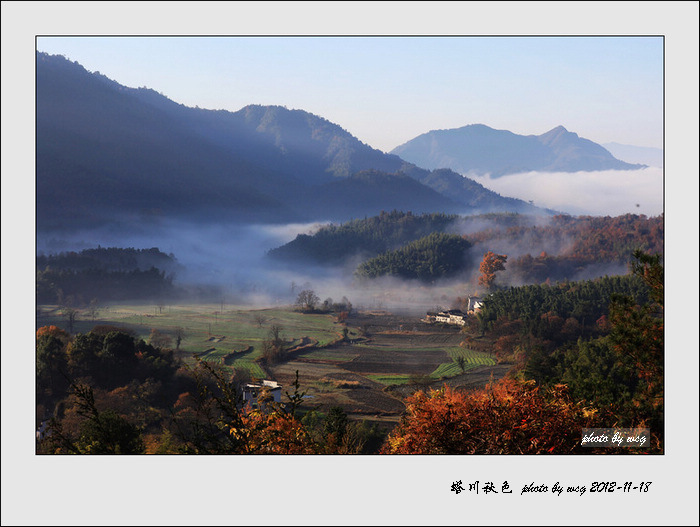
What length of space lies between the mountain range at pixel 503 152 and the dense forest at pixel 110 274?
594 centimetres

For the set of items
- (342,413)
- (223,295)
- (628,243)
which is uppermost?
(628,243)

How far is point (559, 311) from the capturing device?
1314cm

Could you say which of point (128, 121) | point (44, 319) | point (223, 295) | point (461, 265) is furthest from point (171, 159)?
point (461, 265)

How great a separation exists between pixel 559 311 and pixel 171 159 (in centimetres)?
956

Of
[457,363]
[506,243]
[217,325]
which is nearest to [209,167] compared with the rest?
[217,325]

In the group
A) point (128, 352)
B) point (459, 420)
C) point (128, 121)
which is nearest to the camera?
point (459, 420)

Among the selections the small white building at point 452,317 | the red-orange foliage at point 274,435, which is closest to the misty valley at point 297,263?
the small white building at point 452,317

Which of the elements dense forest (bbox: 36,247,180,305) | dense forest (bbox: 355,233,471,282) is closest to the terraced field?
dense forest (bbox: 36,247,180,305)

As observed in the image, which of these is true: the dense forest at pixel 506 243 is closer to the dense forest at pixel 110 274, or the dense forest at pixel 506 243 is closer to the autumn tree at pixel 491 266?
the autumn tree at pixel 491 266

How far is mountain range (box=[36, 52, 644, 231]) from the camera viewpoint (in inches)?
518

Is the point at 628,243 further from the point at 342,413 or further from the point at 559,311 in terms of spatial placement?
the point at 342,413

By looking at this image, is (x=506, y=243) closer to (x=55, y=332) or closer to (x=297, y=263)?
(x=297, y=263)

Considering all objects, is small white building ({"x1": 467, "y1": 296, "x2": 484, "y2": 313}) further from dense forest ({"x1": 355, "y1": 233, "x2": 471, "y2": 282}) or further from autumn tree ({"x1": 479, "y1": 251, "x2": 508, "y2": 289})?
dense forest ({"x1": 355, "y1": 233, "x2": 471, "y2": 282})

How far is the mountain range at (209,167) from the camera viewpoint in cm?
1315
